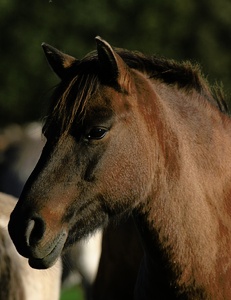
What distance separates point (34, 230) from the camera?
5117 mm

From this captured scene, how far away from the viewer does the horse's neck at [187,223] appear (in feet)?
17.8

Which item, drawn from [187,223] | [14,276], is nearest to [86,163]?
[187,223]

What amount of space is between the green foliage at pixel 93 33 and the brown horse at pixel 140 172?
3227 centimetres

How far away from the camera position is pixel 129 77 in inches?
213

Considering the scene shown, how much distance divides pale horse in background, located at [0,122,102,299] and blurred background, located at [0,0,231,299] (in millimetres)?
23001

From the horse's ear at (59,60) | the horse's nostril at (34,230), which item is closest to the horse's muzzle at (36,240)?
the horse's nostril at (34,230)

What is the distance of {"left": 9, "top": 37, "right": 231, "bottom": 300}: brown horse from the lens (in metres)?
5.20

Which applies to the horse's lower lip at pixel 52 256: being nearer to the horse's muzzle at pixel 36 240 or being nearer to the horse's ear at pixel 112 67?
the horse's muzzle at pixel 36 240

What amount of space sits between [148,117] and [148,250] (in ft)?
2.36

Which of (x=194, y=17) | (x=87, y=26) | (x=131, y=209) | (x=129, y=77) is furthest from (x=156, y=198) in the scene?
(x=194, y=17)

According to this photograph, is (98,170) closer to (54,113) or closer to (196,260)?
(54,113)

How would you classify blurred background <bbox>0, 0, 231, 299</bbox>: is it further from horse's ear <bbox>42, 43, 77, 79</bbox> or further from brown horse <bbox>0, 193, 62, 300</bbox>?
horse's ear <bbox>42, 43, 77, 79</bbox>

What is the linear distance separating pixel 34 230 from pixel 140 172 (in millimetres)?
645

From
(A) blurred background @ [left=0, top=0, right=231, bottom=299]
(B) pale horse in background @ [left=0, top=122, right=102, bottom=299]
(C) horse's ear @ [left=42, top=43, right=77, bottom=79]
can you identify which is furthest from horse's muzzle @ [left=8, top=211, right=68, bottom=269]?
(A) blurred background @ [left=0, top=0, right=231, bottom=299]
